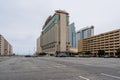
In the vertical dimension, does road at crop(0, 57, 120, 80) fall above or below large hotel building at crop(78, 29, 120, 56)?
below

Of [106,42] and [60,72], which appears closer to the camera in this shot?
[60,72]

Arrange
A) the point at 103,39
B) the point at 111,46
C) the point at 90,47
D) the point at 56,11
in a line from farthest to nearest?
the point at 90,47 < the point at 56,11 < the point at 103,39 < the point at 111,46

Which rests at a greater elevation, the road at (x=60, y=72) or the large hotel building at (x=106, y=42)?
the large hotel building at (x=106, y=42)

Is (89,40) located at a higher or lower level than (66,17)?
lower

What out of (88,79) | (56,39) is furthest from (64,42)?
(88,79)

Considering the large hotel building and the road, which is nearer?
the road

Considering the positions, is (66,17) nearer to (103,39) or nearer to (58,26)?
(58,26)

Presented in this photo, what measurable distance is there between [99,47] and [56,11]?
4294 cm

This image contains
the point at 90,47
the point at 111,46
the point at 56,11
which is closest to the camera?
the point at 111,46

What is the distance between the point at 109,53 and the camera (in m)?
153

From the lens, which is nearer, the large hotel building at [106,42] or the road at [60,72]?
the road at [60,72]

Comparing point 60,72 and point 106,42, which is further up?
point 106,42

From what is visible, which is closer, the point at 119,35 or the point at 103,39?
the point at 119,35

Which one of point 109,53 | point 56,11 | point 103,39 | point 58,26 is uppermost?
point 56,11
